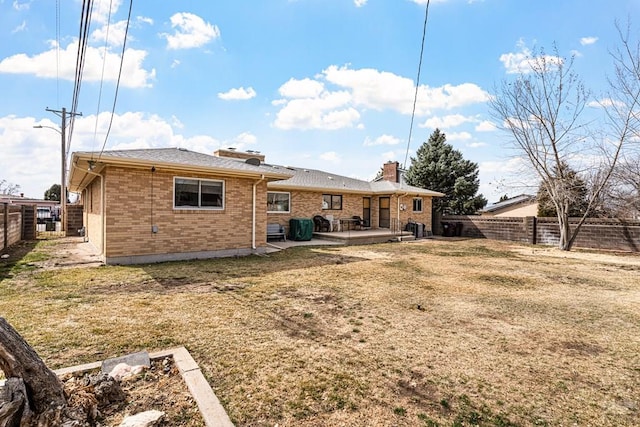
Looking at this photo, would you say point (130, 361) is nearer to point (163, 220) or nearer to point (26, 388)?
point (26, 388)

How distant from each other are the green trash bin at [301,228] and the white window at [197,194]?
211 inches

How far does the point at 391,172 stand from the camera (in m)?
22.0

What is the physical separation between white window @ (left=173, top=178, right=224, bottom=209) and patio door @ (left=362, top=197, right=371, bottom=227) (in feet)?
36.0

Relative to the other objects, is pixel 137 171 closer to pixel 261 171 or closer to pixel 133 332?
pixel 261 171

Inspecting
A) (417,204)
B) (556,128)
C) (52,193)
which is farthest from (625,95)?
(52,193)

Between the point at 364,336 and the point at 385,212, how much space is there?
1594 cm

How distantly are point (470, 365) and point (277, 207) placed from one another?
1282 cm

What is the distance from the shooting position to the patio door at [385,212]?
19.2 m

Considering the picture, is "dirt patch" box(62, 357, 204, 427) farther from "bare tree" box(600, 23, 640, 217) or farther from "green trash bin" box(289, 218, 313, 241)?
"bare tree" box(600, 23, 640, 217)

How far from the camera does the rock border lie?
2.32 meters

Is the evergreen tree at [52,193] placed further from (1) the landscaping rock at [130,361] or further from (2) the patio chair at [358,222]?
(1) the landscaping rock at [130,361]

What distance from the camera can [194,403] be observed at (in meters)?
2.51

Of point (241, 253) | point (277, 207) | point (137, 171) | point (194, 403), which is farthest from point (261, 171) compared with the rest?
point (194, 403)

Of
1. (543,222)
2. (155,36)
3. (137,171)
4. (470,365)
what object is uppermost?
(155,36)
